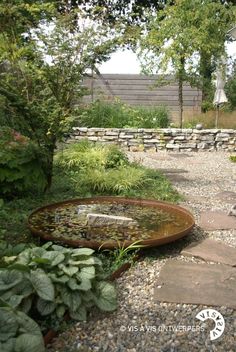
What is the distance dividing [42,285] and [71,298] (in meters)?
0.20

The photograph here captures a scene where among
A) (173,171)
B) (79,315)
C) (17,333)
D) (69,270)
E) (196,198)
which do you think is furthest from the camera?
(173,171)

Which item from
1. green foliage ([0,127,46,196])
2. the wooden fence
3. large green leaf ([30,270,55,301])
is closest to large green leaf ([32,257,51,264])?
large green leaf ([30,270,55,301])

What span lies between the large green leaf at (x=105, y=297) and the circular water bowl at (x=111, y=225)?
0.57m

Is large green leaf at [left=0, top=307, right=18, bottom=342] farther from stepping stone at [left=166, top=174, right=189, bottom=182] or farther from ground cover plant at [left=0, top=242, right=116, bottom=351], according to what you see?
stepping stone at [left=166, top=174, right=189, bottom=182]

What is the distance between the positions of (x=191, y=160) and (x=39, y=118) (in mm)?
3930

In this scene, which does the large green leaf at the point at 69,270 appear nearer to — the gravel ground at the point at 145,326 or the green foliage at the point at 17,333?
the gravel ground at the point at 145,326

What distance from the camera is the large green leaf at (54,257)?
220cm

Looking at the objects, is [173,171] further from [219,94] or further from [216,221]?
[219,94]

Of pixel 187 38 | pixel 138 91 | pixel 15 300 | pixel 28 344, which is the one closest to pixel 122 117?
pixel 187 38

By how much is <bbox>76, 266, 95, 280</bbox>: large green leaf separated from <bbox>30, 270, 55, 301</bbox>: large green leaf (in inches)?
9.0

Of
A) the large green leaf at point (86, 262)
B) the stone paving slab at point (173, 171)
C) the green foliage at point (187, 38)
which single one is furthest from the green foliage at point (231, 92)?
the large green leaf at point (86, 262)

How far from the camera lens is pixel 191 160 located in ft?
24.7

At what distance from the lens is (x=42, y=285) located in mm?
1986

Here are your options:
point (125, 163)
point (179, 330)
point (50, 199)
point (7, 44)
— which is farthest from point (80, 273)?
point (125, 163)
